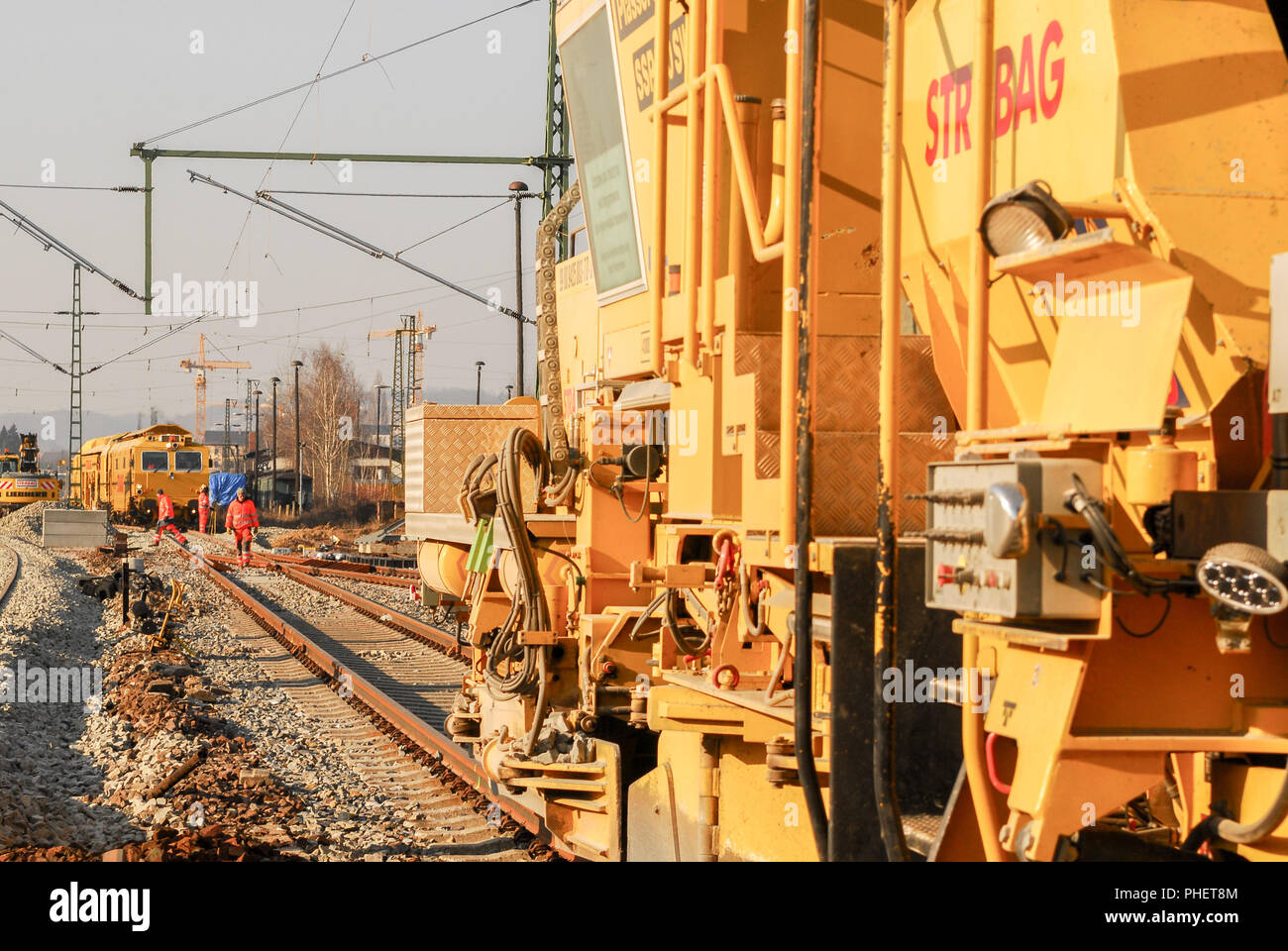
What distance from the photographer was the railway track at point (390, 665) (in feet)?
31.0

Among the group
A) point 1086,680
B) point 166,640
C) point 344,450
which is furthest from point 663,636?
point 344,450

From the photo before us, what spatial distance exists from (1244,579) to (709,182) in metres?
2.63

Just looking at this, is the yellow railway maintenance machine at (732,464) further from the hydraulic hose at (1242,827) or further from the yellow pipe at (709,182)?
the hydraulic hose at (1242,827)

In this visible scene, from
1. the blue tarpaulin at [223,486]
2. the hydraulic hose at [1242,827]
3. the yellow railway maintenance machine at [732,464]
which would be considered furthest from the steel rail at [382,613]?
the blue tarpaulin at [223,486]

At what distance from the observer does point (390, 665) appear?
15789mm

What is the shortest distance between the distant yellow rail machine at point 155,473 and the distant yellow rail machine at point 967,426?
48.1 metres

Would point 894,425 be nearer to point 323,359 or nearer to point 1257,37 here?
point 1257,37

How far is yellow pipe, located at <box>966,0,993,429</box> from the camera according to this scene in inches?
128

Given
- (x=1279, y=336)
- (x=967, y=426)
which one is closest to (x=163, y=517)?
(x=967, y=426)

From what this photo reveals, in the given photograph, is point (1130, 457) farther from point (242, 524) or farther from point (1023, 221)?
point (242, 524)

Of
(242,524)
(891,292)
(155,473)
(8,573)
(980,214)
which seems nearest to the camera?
(980,214)

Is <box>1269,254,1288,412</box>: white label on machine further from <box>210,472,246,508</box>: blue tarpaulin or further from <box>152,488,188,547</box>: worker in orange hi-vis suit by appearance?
<box>210,472,246,508</box>: blue tarpaulin

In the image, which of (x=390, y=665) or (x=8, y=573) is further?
(x=8, y=573)
